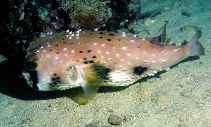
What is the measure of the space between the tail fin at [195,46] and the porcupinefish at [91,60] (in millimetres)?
396

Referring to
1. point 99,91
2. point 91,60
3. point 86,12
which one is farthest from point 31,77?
point 86,12

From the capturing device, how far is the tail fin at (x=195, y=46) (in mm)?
4895

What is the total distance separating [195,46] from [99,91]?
1.92 meters

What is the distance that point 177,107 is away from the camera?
4262 millimetres

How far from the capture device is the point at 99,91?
16.1ft

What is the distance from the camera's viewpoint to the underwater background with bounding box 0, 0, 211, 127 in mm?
4262

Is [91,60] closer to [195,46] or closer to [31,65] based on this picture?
[31,65]

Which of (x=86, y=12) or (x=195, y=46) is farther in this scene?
(x=86, y=12)

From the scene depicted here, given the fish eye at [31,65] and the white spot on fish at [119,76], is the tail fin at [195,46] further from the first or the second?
the fish eye at [31,65]

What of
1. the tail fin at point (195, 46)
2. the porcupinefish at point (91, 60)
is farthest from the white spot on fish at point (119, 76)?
the tail fin at point (195, 46)

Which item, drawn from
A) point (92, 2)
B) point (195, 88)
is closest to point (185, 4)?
point (92, 2)

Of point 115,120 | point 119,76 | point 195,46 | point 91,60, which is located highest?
point 91,60

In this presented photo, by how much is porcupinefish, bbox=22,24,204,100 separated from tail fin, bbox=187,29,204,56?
1.30 ft

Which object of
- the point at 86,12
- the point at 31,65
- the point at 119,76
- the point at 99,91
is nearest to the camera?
the point at 31,65
